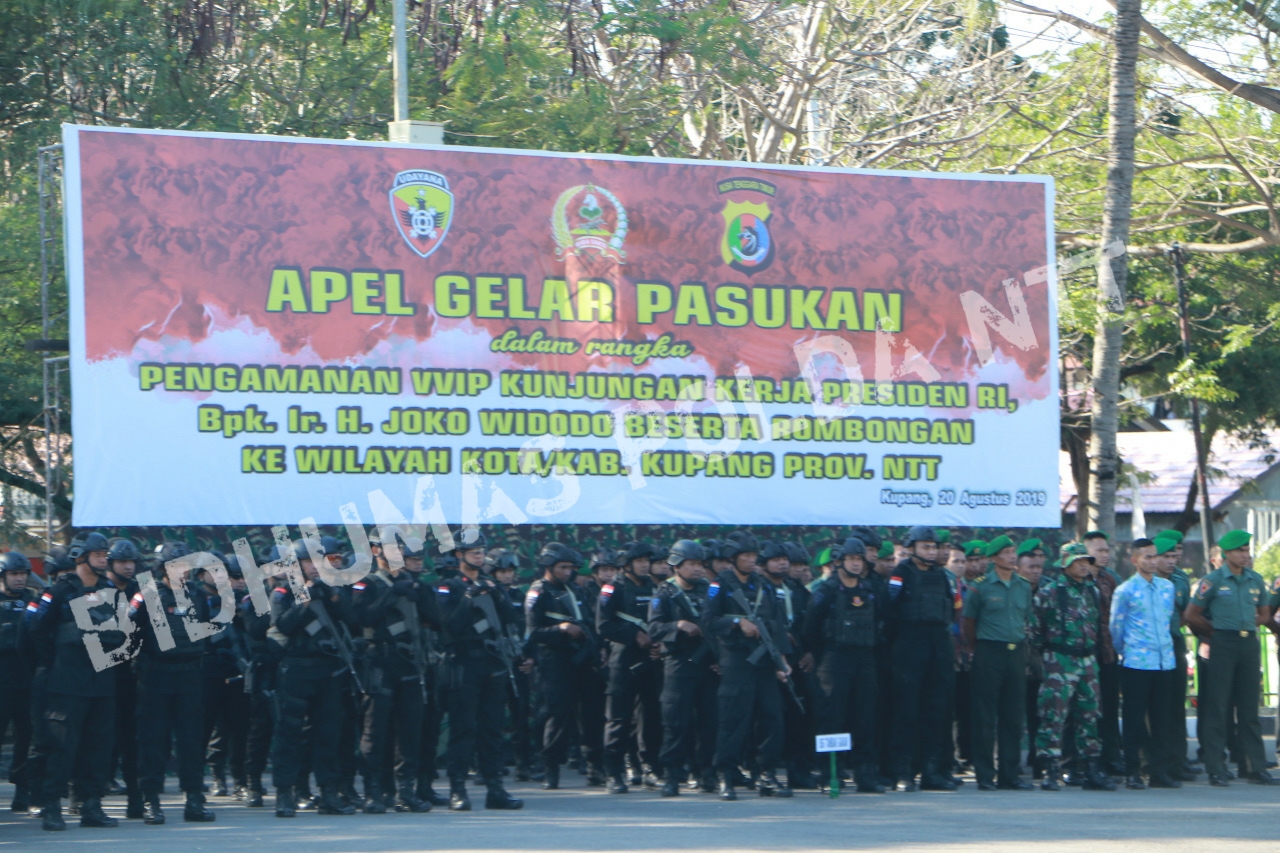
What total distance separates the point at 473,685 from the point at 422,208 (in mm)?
4400

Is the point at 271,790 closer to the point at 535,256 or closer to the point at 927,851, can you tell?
the point at 535,256

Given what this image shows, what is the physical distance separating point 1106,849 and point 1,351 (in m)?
13.8

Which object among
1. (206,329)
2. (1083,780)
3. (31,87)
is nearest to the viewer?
(1083,780)

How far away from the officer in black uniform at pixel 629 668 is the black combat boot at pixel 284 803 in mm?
2245

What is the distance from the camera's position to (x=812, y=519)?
1283cm

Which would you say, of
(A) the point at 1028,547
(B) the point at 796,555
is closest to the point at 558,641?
(B) the point at 796,555

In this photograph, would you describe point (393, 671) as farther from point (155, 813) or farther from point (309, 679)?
point (155, 813)

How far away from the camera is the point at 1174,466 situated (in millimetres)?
32656

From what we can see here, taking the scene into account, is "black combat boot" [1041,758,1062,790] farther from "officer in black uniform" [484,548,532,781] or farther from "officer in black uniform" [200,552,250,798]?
"officer in black uniform" [200,552,250,798]

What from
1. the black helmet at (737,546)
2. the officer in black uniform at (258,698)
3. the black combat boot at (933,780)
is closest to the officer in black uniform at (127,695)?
A: the officer in black uniform at (258,698)

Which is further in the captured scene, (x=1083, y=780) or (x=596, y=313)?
(x=596, y=313)

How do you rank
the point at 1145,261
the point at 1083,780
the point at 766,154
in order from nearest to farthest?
the point at 1083,780 → the point at 766,154 → the point at 1145,261

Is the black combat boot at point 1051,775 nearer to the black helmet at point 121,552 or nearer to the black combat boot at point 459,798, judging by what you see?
the black combat boot at point 459,798

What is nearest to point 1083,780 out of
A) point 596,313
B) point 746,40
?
point 596,313
